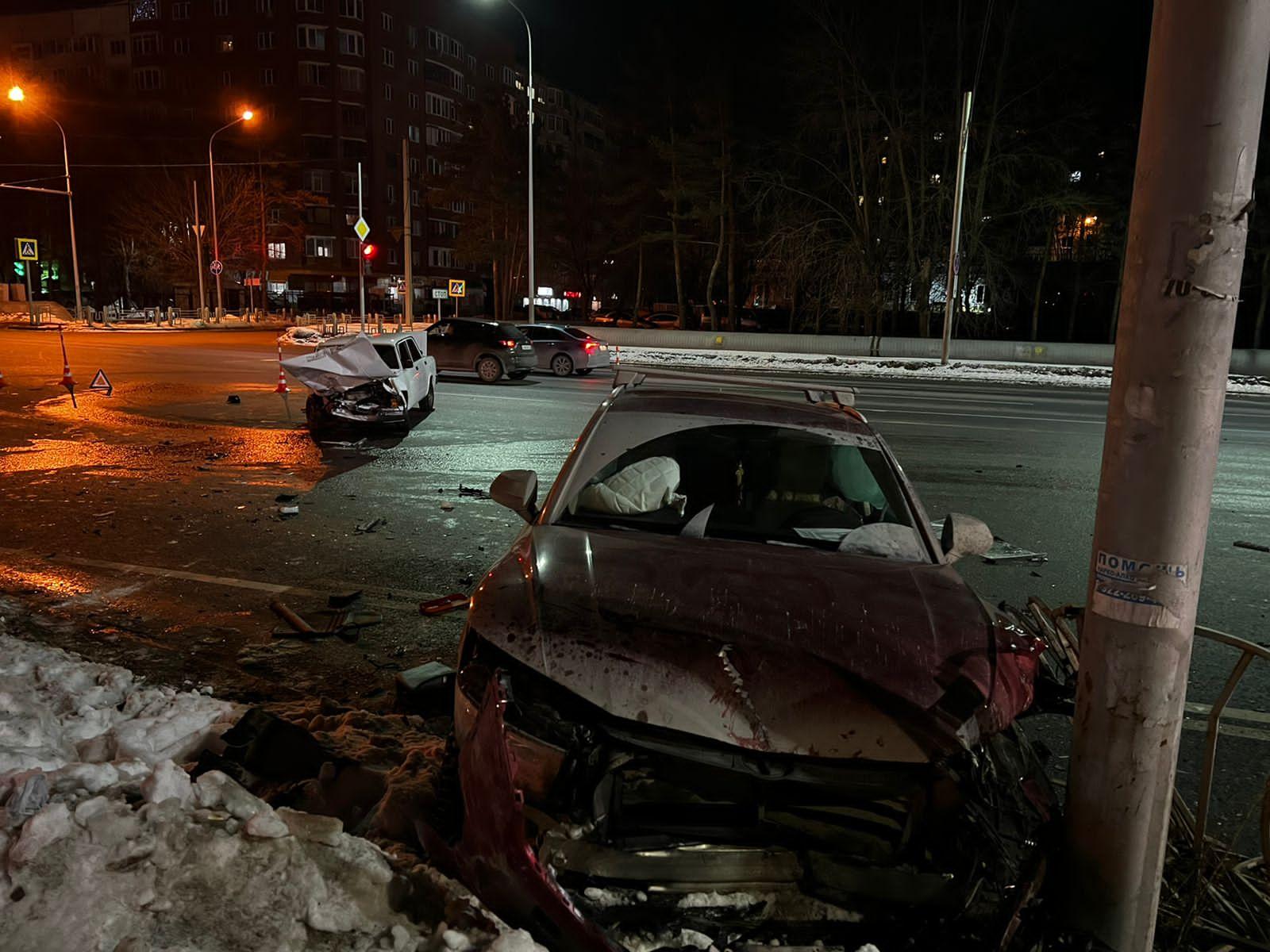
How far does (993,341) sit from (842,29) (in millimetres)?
14341

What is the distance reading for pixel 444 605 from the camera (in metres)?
5.95

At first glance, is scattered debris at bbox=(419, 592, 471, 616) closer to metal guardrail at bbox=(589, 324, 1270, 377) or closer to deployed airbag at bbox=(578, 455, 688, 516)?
deployed airbag at bbox=(578, 455, 688, 516)

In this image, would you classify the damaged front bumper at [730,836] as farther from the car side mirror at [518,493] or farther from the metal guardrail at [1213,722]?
the car side mirror at [518,493]

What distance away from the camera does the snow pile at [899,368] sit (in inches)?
1065

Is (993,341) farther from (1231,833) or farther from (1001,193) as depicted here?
(1231,833)

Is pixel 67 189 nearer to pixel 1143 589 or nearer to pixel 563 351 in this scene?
pixel 563 351

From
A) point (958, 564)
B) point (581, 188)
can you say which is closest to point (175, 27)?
point (581, 188)

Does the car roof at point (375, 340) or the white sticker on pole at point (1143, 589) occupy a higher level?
the car roof at point (375, 340)

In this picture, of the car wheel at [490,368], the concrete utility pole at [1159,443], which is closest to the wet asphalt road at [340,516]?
the concrete utility pole at [1159,443]

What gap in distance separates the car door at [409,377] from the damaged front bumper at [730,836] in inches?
439

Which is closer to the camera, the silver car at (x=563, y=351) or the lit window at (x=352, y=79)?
the silver car at (x=563, y=351)

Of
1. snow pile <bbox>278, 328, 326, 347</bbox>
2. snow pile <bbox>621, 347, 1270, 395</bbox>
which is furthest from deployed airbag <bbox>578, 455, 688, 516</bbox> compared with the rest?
snow pile <bbox>278, 328, 326, 347</bbox>

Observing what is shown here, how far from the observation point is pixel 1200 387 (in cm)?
237

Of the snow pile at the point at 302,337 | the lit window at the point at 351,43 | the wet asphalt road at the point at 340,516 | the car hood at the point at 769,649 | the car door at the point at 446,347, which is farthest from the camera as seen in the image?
the lit window at the point at 351,43
